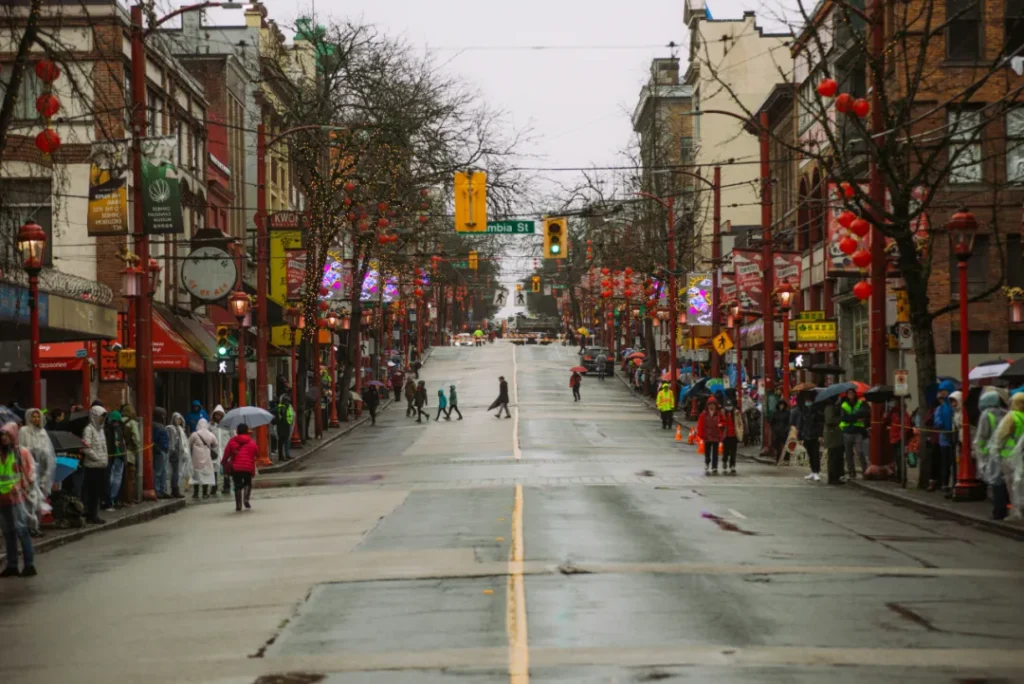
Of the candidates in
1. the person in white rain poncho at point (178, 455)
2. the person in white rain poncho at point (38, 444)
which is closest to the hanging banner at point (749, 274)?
the person in white rain poncho at point (178, 455)

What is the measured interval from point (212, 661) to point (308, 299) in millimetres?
39581

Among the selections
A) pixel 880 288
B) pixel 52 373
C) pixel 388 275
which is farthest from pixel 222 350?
pixel 388 275

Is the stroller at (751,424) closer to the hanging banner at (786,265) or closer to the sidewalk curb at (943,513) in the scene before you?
the hanging banner at (786,265)

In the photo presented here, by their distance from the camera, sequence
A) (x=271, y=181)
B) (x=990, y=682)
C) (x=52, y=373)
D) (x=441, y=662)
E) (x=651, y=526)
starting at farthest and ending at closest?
1. (x=271, y=181)
2. (x=52, y=373)
3. (x=651, y=526)
4. (x=441, y=662)
5. (x=990, y=682)

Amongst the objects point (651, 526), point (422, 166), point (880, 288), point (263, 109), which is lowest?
point (651, 526)

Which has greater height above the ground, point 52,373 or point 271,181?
point 271,181

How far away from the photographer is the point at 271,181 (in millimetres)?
75875

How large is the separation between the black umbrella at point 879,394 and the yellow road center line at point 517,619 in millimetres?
12152

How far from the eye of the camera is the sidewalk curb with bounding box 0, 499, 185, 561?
22.4m

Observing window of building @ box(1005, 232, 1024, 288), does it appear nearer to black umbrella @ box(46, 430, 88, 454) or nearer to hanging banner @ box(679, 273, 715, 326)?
hanging banner @ box(679, 273, 715, 326)

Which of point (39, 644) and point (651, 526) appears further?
point (651, 526)

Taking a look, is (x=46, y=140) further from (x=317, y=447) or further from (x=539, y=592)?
(x=317, y=447)

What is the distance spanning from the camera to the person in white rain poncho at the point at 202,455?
3253 centimetres

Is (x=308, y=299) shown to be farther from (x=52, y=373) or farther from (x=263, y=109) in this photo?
(x=263, y=109)
